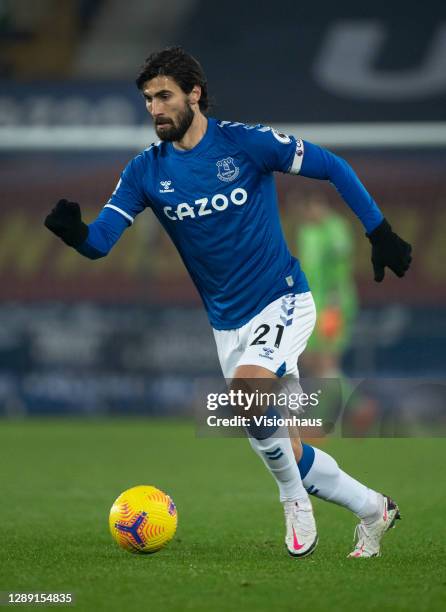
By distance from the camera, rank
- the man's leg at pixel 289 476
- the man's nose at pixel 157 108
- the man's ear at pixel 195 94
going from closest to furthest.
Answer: the man's leg at pixel 289 476, the man's nose at pixel 157 108, the man's ear at pixel 195 94

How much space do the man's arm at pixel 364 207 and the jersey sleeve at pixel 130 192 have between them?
30.5 inches

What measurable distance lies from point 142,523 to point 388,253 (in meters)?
1.63

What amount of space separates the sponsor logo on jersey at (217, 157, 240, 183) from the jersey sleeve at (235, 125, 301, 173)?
3.7 inches

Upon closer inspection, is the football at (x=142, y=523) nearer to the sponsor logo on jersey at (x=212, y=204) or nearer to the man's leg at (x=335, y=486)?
the man's leg at (x=335, y=486)

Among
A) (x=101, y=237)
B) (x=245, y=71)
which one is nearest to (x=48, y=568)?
(x=101, y=237)

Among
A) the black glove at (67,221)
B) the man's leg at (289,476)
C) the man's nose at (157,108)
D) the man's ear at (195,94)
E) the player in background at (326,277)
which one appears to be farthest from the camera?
the player in background at (326,277)

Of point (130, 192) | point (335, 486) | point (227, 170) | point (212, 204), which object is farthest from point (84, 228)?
point (335, 486)

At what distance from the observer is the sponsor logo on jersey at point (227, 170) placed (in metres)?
5.82

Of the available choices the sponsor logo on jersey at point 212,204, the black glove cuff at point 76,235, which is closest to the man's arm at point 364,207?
the sponsor logo on jersey at point 212,204

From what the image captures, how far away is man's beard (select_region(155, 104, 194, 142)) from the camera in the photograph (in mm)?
5781

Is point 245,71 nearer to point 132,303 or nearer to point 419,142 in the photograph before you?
point 419,142

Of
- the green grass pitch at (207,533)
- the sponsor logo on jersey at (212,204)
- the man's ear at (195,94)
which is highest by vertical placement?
the man's ear at (195,94)

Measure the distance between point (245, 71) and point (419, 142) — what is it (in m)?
4.19

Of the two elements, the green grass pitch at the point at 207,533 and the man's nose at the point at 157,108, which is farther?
the man's nose at the point at 157,108
